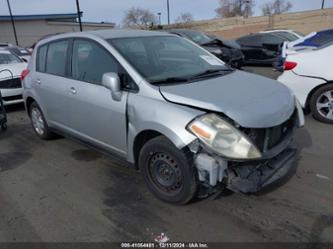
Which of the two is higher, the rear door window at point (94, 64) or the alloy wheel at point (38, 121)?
the rear door window at point (94, 64)

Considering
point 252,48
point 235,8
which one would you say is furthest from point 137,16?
point 252,48

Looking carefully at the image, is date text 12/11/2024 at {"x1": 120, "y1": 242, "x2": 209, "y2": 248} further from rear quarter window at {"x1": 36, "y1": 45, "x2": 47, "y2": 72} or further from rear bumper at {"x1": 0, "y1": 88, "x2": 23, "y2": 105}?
rear bumper at {"x1": 0, "y1": 88, "x2": 23, "y2": 105}

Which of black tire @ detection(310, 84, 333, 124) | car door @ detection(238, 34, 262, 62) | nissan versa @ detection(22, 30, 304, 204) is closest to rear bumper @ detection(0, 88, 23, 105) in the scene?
nissan versa @ detection(22, 30, 304, 204)

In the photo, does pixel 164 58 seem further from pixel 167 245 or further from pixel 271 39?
pixel 271 39

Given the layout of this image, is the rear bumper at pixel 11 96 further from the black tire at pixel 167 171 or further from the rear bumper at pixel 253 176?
the rear bumper at pixel 253 176

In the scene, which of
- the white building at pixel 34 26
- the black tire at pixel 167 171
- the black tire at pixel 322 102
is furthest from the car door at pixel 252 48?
the white building at pixel 34 26

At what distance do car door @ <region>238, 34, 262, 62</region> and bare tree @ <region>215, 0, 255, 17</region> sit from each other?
62680mm

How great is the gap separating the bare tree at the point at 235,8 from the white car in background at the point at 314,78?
7006 centimetres

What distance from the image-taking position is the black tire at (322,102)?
17.0 feet

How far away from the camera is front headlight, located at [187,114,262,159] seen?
2.51 metres

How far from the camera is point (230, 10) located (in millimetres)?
72375

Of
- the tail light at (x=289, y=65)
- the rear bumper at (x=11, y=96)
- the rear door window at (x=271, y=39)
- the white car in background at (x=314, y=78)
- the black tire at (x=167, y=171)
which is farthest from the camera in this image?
the rear door window at (x=271, y=39)

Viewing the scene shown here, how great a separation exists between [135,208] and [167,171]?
515mm

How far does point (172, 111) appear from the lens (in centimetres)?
276
